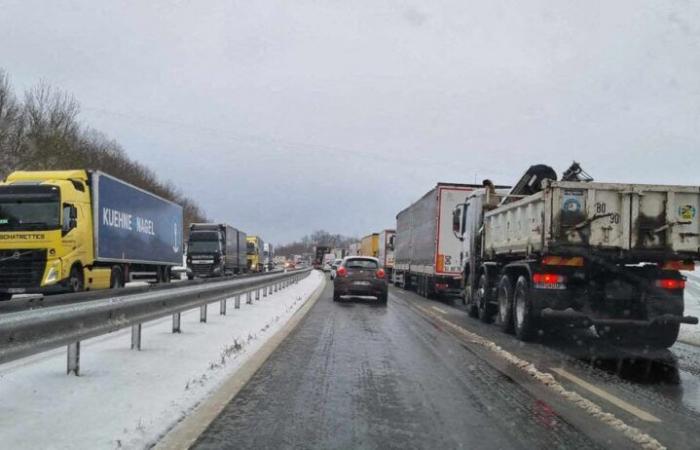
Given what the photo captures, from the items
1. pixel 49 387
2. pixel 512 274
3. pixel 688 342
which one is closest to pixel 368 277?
pixel 512 274

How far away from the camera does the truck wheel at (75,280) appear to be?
16383 mm

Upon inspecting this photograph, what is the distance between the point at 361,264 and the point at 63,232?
8685 mm

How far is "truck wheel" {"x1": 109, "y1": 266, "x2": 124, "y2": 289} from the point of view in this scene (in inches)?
768

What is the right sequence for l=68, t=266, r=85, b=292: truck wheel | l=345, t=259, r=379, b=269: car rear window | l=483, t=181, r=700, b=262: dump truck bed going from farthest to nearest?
l=345, t=259, r=379, b=269: car rear window < l=68, t=266, r=85, b=292: truck wheel < l=483, t=181, r=700, b=262: dump truck bed

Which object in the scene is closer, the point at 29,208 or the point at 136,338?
the point at 136,338

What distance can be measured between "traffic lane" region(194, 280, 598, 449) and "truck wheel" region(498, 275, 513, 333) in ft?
7.72

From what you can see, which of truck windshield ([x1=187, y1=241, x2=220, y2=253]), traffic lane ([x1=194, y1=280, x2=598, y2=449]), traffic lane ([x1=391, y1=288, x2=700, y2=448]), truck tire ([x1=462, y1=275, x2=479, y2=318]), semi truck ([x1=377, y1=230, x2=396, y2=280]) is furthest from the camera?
semi truck ([x1=377, y1=230, x2=396, y2=280])

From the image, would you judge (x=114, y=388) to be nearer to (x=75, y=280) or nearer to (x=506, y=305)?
(x=506, y=305)

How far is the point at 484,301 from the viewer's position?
45.9 ft

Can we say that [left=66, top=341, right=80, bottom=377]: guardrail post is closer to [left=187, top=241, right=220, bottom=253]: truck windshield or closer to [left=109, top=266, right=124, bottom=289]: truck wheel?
[left=109, top=266, right=124, bottom=289]: truck wheel

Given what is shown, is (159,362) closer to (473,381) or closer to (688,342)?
(473,381)

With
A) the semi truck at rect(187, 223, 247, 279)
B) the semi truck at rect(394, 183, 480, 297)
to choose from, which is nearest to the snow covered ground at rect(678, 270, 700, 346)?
the semi truck at rect(394, 183, 480, 297)

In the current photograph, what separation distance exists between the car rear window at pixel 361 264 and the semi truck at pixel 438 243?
9.03ft

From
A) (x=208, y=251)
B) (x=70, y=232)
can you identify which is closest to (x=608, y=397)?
(x=70, y=232)
